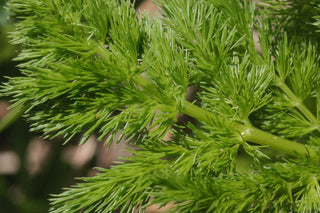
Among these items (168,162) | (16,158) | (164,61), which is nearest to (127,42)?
(164,61)

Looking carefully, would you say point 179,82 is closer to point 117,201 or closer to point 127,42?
point 127,42

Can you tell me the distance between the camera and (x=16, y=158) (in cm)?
99

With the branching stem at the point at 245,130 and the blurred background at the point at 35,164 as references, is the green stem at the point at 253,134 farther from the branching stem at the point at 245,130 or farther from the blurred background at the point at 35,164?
the blurred background at the point at 35,164

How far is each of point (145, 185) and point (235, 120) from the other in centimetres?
18

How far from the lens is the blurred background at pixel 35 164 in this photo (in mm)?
944

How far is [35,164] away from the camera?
979 millimetres

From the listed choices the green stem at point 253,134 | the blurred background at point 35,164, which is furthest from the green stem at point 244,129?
the blurred background at point 35,164

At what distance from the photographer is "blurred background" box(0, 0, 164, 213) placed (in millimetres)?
944

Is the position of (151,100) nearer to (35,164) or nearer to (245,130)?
(245,130)

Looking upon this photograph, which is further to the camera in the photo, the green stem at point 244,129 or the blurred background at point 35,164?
the blurred background at point 35,164

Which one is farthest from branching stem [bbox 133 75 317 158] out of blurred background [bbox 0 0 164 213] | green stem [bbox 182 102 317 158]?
blurred background [bbox 0 0 164 213]

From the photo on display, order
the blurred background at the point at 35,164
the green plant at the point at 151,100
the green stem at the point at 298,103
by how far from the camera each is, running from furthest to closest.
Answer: the blurred background at the point at 35,164, the green stem at the point at 298,103, the green plant at the point at 151,100

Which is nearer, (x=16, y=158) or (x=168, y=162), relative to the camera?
(x=168, y=162)

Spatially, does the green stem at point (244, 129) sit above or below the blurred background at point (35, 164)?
above
